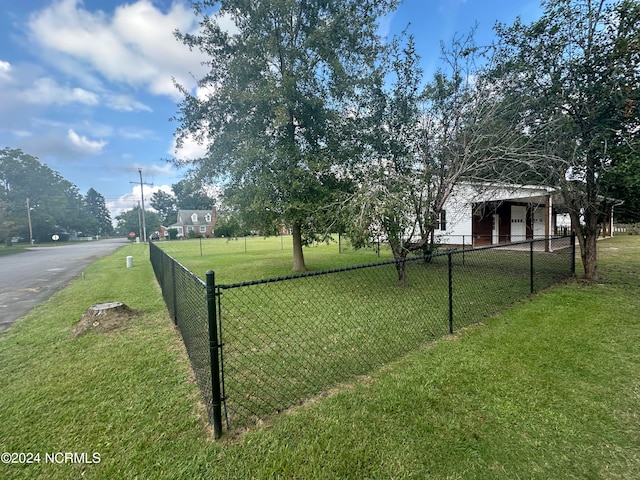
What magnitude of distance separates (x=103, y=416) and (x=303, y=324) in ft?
9.42

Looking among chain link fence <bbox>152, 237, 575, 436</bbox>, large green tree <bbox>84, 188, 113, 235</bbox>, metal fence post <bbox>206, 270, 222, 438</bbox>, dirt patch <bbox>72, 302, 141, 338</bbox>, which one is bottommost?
chain link fence <bbox>152, 237, 575, 436</bbox>

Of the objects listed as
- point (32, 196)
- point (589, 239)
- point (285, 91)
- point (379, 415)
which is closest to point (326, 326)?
point (379, 415)

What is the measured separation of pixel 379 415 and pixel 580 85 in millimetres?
7972

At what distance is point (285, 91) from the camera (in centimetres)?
747

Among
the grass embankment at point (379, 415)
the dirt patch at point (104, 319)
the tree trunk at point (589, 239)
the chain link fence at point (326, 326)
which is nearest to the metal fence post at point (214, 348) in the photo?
the chain link fence at point (326, 326)

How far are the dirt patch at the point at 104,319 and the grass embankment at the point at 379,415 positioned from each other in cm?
43

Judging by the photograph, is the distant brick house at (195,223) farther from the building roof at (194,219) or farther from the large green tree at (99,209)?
the large green tree at (99,209)

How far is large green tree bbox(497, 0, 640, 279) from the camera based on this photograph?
18.4 feet

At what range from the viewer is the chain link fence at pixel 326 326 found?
8.86 feet

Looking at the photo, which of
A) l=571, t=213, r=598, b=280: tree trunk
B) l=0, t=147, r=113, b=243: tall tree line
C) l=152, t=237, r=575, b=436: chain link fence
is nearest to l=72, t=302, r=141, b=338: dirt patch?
l=152, t=237, r=575, b=436: chain link fence

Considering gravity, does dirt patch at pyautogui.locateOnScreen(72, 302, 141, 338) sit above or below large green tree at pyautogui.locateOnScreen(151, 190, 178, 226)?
below

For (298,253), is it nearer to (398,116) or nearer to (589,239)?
(398,116)

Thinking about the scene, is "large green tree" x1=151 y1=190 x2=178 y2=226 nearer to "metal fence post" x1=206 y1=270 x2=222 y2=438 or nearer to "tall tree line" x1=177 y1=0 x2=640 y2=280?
"tall tree line" x1=177 y1=0 x2=640 y2=280

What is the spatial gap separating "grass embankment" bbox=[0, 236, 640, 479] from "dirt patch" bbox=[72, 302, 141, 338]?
434 mm
